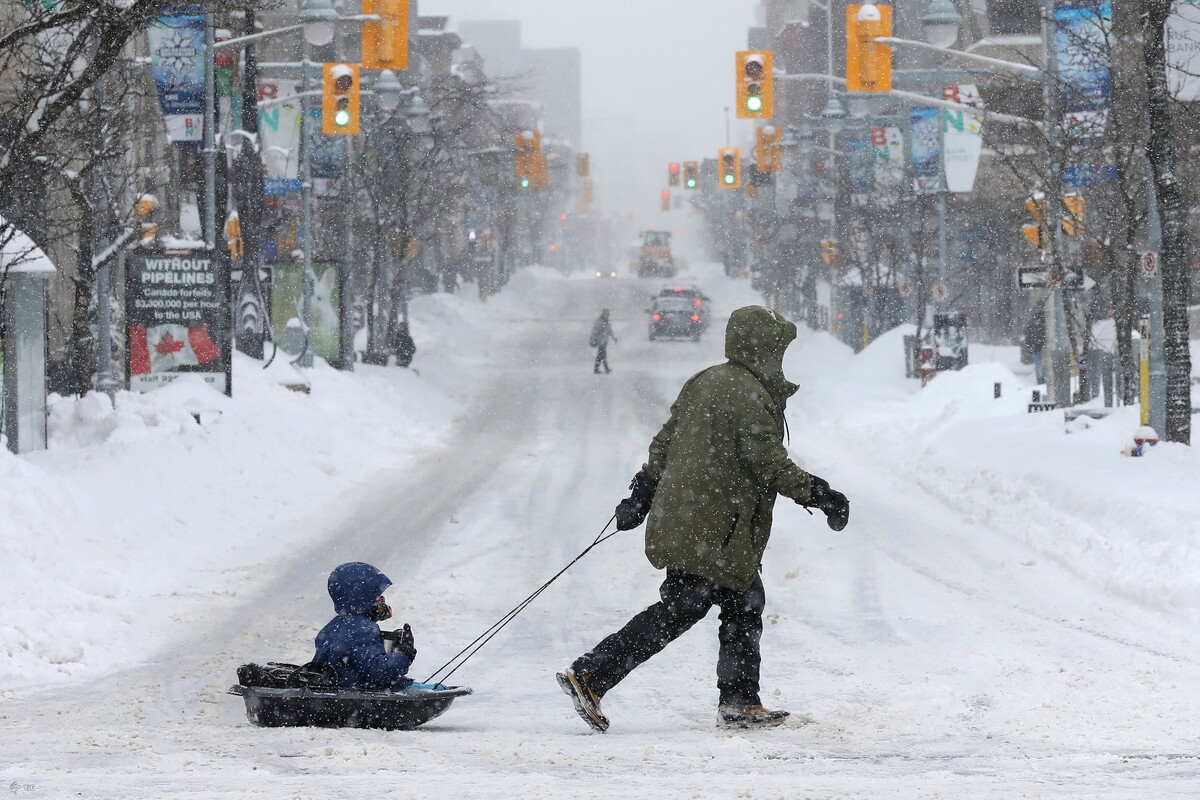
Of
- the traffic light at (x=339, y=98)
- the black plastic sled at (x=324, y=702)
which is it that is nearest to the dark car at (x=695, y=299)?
the traffic light at (x=339, y=98)

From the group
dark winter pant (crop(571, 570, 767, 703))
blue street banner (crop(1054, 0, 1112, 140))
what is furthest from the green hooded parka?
blue street banner (crop(1054, 0, 1112, 140))

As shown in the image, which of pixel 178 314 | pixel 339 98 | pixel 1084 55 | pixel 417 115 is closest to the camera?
pixel 1084 55

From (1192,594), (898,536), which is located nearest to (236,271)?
(898,536)

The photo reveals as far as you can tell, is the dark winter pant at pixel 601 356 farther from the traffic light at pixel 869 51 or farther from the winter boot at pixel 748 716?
the winter boot at pixel 748 716

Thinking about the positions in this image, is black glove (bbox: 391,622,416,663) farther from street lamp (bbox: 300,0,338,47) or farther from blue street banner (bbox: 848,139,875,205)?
blue street banner (bbox: 848,139,875,205)

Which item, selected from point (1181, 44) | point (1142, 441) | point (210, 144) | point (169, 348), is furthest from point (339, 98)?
point (1142, 441)

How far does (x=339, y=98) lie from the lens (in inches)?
936

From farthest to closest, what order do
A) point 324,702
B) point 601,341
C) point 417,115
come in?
1. point 601,341
2. point 417,115
3. point 324,702

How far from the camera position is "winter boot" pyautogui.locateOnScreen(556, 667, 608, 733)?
6297 mm

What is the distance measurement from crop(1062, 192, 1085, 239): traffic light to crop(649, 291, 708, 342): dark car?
3047cm

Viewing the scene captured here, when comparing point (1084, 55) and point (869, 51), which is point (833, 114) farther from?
point (1084, 55)

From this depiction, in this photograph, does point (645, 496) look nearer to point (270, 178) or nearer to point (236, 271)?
point (236, 271)

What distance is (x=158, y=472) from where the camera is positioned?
48.6ft

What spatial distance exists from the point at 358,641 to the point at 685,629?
137 cm
